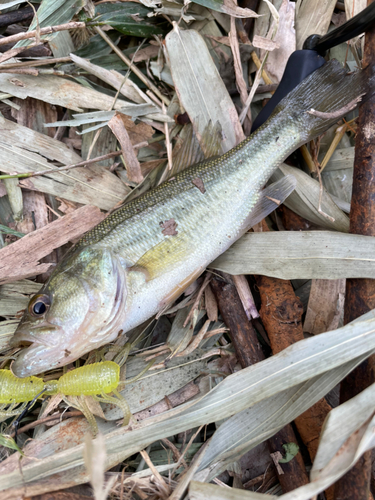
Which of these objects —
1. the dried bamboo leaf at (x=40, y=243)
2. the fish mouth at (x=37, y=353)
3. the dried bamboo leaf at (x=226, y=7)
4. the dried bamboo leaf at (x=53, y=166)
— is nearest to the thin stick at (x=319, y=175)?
the dried bamboo leaf at (x=226, y=7)

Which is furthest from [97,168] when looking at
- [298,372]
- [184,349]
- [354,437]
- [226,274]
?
[354,437]

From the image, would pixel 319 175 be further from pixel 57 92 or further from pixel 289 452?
pixel 57 92

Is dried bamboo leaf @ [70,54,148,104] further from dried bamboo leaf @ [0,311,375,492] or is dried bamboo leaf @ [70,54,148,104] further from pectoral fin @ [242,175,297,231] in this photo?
dried bamboo leaf @ [0,311,375,492]

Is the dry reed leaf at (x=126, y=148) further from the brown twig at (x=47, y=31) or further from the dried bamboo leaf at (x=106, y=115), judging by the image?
the brown twig at (x=47, y=31)

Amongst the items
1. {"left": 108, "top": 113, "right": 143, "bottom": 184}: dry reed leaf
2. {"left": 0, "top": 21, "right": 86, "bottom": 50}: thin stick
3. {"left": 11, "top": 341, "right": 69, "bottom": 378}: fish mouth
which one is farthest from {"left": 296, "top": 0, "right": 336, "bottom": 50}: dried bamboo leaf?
{"left": 11, "top": 341, "right": 69, "bottom": 378}: fish mouth

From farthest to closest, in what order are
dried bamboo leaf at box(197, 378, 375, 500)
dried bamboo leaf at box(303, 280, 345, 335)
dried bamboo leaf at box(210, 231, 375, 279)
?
dried bamboo leaf at box(303, 280, 345, 335) < dried bamboo leaf at box(210, 231, 375, 279) < dried bamboo leaf at box(197, 378, 375, 500)

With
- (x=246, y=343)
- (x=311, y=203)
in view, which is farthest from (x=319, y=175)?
(x=246, y=343)
